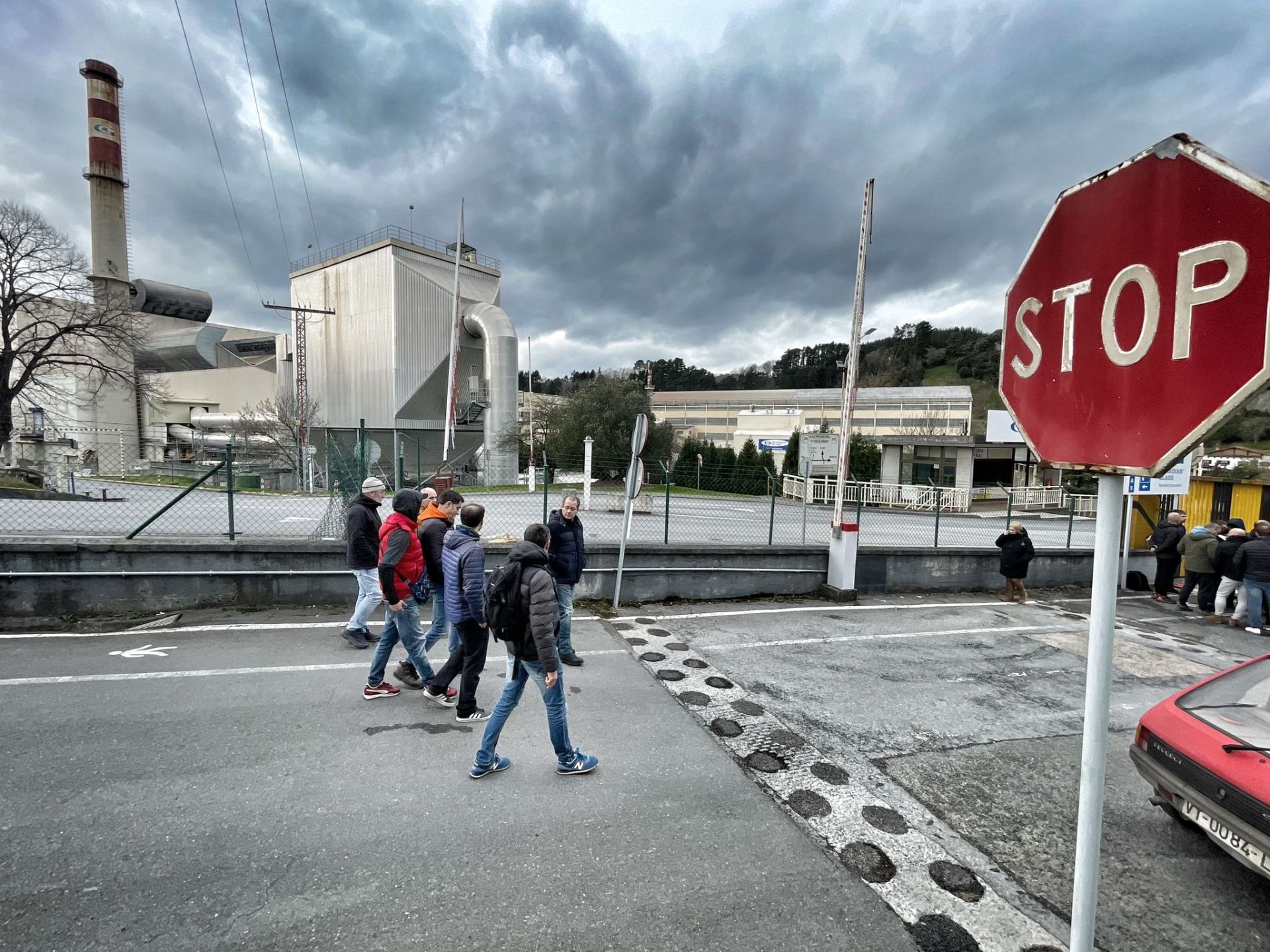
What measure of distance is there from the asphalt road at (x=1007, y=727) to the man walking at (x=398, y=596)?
294 centimetres

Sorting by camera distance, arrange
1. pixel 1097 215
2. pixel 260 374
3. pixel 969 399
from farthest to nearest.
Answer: pixel 969 399 → pixel 260 374 → pixel 1097 215

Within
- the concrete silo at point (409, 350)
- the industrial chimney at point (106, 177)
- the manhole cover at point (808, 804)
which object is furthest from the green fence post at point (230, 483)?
the industrial chimney at point (106, 177)

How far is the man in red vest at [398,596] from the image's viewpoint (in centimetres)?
472

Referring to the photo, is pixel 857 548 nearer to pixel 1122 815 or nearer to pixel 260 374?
pixel 1122 815

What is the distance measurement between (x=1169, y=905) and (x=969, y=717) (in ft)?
7.07

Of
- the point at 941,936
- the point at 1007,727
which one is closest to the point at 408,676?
the point at 941,936

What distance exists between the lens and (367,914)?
2553 millimetres

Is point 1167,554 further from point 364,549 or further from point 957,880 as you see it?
point 364,549

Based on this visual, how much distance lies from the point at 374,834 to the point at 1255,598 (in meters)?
11.5

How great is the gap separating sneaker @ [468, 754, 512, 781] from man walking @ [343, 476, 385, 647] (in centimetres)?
243

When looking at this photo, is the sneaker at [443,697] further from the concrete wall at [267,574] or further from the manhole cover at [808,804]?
the concrete wall at [267,574]

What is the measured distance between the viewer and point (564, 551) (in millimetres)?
5859

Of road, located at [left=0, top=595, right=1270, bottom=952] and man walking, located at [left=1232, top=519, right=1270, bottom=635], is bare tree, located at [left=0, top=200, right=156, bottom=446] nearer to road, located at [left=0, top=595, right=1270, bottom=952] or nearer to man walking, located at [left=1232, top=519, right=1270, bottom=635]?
road, located at [left=0, top=595, right=1270, bottom=952]

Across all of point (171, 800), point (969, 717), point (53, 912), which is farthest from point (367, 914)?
point (969, 717)
